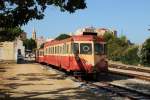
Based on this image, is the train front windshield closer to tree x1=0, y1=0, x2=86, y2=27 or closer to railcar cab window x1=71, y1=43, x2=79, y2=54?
railcar cab window x1=71, y1=43, x2=79, y2=54

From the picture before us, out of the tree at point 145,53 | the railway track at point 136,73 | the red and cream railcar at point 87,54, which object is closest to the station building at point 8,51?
the tree at point 145,53

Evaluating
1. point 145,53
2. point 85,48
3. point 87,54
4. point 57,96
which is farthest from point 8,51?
point 57,96

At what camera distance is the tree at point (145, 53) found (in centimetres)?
5528

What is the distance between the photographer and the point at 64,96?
64.4 feet

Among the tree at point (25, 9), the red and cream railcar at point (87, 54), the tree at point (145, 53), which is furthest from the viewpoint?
the tree at point (145, 53)

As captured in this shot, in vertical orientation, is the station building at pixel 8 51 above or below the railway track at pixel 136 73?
above

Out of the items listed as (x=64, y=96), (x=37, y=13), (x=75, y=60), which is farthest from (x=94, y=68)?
(x=37, y=13)

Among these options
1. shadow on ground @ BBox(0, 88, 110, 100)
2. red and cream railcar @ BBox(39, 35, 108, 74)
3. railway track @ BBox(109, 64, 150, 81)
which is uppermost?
red and cream railcar @ BBox(39, 35, 108, 74)

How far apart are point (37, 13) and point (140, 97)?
5850mm

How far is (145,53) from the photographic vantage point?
182 feet

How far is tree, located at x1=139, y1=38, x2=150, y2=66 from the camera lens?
55281 millimetres

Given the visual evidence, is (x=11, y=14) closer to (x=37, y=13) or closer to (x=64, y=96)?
(x=37, y=13)

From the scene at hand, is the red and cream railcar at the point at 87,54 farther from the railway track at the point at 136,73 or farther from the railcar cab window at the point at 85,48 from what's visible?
the railway track at the point at 136,73

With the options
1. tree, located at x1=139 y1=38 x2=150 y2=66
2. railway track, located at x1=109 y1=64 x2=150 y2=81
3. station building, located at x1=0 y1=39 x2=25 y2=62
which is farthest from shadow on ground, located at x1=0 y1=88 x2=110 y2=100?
station building, located at x1=0 y1=39 x2=25 y2=62
